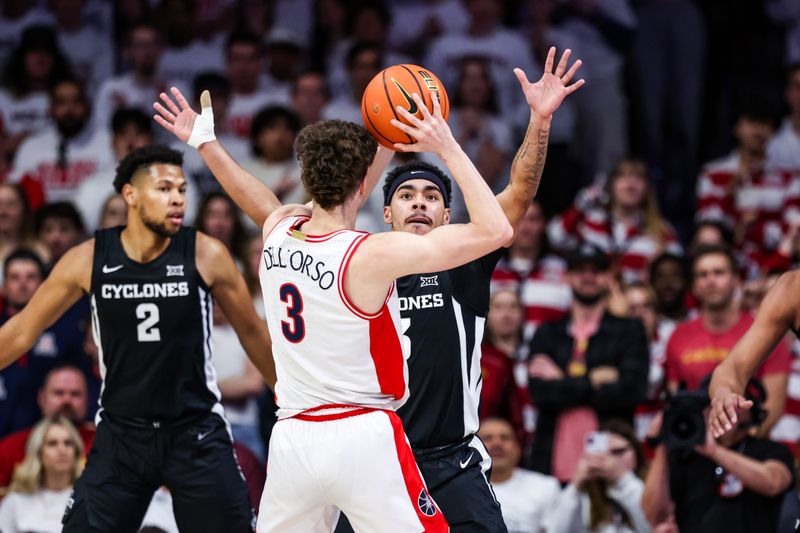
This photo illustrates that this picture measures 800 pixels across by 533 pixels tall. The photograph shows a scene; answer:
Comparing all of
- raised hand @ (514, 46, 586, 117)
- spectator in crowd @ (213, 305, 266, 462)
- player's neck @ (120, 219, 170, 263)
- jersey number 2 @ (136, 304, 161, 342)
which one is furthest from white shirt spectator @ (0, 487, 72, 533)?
raised hand @ (514, 46, 586, 117)

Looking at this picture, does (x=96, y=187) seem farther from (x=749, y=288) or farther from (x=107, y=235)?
(x=749, y=288)

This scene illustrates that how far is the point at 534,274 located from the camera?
37.1 ft

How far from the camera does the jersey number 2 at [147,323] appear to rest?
292 inches

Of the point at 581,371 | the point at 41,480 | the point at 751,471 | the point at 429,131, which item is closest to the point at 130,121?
the point at 41,480

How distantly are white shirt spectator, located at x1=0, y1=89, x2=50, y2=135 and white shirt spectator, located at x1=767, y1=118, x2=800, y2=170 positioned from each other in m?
6.55

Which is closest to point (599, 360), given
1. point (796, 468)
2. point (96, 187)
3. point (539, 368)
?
point (539, 368)

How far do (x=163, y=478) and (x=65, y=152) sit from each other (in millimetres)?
5895

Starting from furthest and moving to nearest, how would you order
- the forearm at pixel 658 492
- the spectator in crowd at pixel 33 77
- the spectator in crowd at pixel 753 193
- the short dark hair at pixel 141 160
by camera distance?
the spectator in crowd at pixel 33 77 → the spectator in crowd at pixel 753 193 → the forearm at pixel 658 492 → the short dark hair at pixel 141 160

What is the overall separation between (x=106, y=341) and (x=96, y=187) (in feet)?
15.5

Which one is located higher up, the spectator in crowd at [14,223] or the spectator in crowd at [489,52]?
the spectator in crowd at [489,52]

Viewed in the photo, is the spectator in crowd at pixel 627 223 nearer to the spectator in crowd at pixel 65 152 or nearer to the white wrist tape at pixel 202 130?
the spectator in crowd at pixel 65 152

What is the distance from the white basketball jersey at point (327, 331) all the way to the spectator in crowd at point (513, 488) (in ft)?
10.2

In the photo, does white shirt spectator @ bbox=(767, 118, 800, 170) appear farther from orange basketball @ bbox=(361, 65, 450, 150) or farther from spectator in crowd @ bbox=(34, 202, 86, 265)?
orange basketball @ bbox=(361, 65, 450, 150)

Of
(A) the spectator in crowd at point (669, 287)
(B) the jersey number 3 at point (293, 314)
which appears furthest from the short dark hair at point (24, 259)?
(B) the jersey number 3 at point (293, 314)
